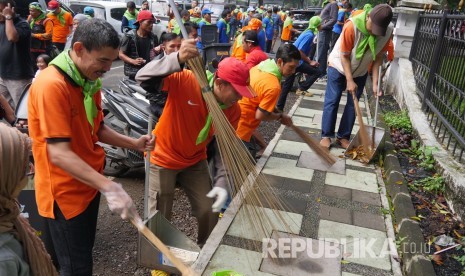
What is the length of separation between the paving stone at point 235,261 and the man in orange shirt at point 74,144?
918 mm

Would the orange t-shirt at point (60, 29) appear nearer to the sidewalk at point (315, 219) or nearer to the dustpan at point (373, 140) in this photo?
the sidewalk at point (315, 219)

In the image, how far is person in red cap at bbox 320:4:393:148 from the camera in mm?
4426

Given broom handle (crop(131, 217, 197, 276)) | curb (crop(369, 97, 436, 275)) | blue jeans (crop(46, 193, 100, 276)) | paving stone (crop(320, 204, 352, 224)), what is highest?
broom handle (crop(131, 217, 197, 276))

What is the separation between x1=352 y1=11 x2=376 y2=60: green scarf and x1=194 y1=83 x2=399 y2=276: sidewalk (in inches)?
50.1


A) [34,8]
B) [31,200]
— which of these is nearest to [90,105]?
[31,200]

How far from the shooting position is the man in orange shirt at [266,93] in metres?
3.65

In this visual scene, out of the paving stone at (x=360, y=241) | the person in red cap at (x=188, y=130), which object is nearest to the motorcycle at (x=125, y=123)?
the person in red cap at (x=188, y=130)

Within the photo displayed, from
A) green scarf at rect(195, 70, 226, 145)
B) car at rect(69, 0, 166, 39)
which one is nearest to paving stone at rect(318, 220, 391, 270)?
green scarf at rect(195, 70, 226, 145)

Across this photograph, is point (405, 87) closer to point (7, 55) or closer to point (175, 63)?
point (175, 63)

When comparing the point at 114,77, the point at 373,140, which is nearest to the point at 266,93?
the point at 373,140

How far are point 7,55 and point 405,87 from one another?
594 centimetres

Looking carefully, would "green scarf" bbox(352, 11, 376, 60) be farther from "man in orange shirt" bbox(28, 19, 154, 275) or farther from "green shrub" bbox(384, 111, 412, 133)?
"man in orange shirt" bbox(28, 19, 154, 275)

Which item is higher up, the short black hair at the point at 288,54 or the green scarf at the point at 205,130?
the short black hair at the point at 288,54

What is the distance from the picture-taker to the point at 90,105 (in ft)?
6.84
